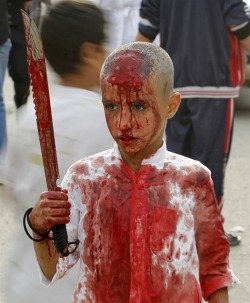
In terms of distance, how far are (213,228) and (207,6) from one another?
2.76 meters

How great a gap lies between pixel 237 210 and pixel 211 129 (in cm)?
140

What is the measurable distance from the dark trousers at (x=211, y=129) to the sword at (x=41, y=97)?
3050 mm

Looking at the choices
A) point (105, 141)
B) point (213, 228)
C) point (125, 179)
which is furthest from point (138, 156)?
point (105, 141)

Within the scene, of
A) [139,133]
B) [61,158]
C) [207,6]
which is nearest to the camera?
[139,133]

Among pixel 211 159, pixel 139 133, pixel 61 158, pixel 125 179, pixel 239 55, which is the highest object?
pixel 139 133

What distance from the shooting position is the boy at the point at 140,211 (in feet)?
8.83

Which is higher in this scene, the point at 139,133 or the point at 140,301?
Result: the point at 139,133

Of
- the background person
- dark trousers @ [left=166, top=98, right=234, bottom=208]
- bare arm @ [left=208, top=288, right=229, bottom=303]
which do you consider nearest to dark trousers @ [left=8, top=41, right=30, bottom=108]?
the background person

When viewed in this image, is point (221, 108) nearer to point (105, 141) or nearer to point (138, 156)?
point (105, 141)

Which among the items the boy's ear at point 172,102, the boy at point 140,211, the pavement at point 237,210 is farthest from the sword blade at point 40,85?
the pavement at point 237,210

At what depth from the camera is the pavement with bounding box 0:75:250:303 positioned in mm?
5547

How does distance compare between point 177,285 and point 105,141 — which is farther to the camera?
point 105,141

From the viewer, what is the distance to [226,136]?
5.61 meters

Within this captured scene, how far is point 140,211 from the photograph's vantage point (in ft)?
8.96
